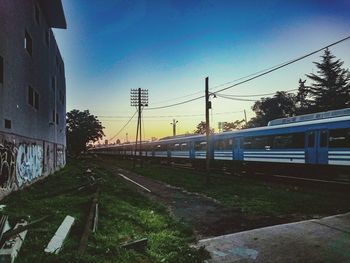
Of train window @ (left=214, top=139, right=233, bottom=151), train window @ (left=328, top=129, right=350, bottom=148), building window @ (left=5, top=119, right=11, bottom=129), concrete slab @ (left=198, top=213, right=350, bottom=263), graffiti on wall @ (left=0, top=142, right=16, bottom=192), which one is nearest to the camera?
concrete slab @ (left=198, top=213, right=350, bottom=263)

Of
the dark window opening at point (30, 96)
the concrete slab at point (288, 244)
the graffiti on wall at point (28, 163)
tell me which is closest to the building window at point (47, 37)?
the dark window opening at point (30, 96)

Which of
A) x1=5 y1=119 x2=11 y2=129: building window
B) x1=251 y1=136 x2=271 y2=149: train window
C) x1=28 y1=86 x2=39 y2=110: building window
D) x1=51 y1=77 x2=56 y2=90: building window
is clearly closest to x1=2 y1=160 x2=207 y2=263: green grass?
x1=5 y1=119 x2=11 y2=129: building window

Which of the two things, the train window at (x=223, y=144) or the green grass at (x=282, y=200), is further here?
the train window at (x=223, y=144)

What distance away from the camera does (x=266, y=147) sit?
2048cm

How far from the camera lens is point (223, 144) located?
26.3 m

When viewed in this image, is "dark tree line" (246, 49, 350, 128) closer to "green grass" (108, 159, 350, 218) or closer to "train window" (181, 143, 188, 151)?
"train window" (181, 143, 188, 151)

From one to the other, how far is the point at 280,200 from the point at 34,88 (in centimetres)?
1396

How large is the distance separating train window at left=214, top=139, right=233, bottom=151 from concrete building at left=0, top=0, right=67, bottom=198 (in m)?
13.0

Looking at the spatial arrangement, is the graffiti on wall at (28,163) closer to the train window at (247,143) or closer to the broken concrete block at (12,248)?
the broken concrete block at (12,248)

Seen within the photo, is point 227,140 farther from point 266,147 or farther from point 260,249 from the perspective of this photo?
point 260,249

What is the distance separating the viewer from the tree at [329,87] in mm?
55000

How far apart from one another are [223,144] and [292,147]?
28.2 ft

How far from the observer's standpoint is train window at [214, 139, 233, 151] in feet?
82.7

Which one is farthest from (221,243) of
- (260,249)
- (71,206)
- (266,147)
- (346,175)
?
(266,147)
